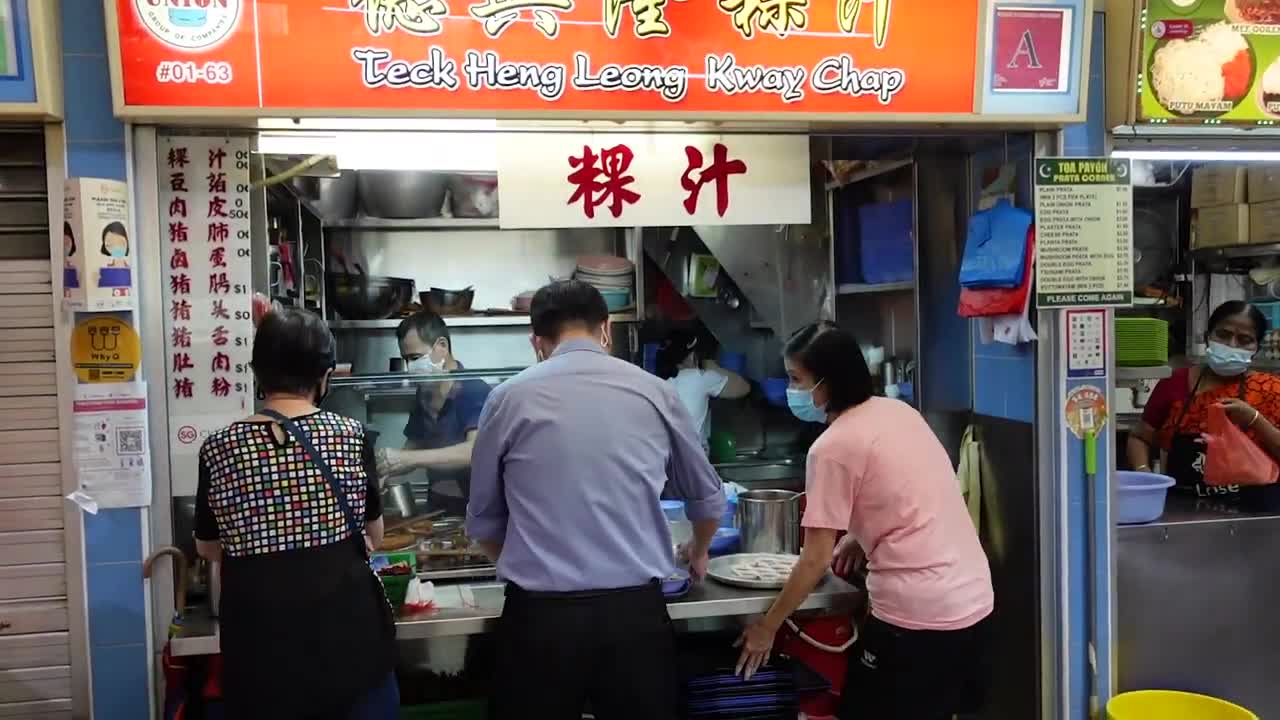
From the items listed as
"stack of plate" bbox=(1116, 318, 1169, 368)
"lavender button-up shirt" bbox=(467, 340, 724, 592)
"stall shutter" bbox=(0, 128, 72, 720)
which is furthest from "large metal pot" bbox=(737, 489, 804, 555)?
"stall shutter" bbox=(0, 128, 72, 720)

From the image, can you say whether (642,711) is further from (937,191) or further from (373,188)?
(373,188)

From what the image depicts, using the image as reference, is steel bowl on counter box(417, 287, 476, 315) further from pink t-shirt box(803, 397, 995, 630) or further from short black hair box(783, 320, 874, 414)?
pink t-shirt box(803, 397, 995, 630)

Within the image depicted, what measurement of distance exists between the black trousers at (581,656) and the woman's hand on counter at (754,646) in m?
0.37

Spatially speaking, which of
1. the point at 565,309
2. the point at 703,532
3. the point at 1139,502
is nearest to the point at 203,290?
the point at 565,309

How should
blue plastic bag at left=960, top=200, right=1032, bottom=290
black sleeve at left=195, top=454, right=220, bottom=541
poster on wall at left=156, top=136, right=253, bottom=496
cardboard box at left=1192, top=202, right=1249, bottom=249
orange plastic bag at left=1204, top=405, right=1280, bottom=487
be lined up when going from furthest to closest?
cardboard box at left=1192, top=202, right=1249, bottom=249 → orange plastic bag at left=1204, top=405, right=1280, bottom=487 → blue plastic bag at left=960, top=200, right=1032, bottom=290 → poster on wall at left=156, top=136, right=253, bottom=496 → black sleeve at left=195, top=454, right=220, bottom=541

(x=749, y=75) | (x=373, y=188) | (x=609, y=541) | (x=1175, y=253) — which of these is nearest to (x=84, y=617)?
(x=609, y=541)

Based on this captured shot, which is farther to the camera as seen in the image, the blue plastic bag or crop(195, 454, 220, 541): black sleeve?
the blue plastic bag

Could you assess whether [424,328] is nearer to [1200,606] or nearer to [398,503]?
[398,503]

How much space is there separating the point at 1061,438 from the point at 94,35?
311 cm

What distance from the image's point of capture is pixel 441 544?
10.9 ft

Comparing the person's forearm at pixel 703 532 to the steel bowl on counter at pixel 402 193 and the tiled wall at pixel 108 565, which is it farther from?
the steel bowl on counter at pixel 402 193

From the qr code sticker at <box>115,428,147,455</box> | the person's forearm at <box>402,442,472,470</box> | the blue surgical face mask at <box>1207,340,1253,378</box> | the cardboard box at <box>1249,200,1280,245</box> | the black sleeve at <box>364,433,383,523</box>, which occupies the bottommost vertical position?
the person's forearm at <box>402,442,472,470</box>

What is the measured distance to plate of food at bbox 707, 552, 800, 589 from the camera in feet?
9.55

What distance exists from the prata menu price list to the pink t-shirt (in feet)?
2.75
